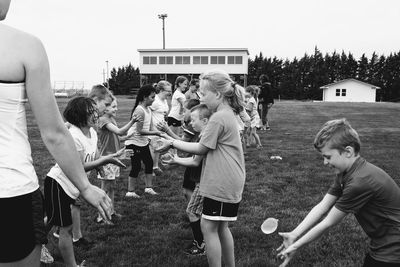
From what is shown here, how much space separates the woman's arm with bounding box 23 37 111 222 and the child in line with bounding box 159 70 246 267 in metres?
1.77

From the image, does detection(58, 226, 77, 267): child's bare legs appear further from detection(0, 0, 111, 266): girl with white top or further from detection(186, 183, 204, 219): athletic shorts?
detection(0, 0, 111, 266): girl with white top

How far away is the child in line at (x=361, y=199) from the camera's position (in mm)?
2527

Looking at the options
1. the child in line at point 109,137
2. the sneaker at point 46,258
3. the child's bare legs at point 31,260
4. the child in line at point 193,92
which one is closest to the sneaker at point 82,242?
the sneaker at point 46,258

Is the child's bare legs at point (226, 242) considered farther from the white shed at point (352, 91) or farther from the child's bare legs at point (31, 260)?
the white shed at point (352, 91)

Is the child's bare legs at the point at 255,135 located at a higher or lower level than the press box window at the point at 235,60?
lower

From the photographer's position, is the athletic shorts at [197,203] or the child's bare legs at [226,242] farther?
the athletic shorts at [197,203]

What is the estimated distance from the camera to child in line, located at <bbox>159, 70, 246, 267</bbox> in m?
3.59

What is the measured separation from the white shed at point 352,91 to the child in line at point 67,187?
7305cm

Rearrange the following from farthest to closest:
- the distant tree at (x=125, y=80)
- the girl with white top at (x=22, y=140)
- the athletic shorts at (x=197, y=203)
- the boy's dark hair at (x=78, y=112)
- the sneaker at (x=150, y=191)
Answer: the distant tree at (x=125, y=80), the sneaker at (x=150, y=191), the athletic shorts at (x=197, y=203), the boy's dark hair at (x=78, y=112), the girl with white top at (x=22, y=140)

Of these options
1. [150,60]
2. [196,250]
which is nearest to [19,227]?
[196,250]

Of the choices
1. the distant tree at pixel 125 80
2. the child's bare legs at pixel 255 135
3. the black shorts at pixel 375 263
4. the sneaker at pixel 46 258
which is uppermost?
the distant tree at pixel 125 80

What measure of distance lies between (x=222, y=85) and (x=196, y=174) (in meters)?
1.20

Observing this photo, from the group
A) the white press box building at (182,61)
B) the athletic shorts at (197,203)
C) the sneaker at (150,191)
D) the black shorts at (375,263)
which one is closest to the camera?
the black shorts at (375,263)

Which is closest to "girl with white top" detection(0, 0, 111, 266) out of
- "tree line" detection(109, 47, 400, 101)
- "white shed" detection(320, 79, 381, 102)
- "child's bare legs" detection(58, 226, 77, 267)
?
"child's bare legs" detection(58, 226, 77, 267)
